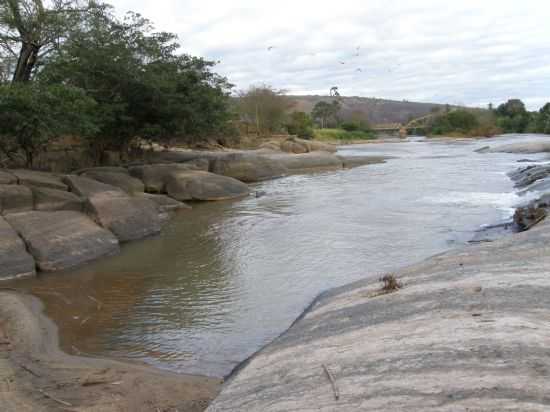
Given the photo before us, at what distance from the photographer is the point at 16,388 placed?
5781 mm

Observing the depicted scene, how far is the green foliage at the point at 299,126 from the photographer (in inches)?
2547

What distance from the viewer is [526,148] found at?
151ft

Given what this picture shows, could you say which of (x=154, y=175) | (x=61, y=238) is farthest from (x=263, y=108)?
(x=61, y=238)

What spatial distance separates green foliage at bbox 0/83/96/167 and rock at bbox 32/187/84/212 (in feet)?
9.83

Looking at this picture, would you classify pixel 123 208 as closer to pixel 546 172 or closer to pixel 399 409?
pixel 399 409

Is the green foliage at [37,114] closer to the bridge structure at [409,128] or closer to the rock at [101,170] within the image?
the rock at [101,170]

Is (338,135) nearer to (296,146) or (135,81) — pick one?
(296,146)

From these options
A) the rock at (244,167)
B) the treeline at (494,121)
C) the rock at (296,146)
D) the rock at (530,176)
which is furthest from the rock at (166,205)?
the treeline at (494,121)

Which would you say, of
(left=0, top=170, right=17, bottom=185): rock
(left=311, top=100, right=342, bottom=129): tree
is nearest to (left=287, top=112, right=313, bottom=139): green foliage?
(left=311, top=100, right=342, bottom=129): tree

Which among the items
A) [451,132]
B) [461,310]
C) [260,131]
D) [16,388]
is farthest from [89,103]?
[451,132]

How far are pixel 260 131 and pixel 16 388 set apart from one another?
5250 centimetres

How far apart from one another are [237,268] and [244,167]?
18417 millimetres

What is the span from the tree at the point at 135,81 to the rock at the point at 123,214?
646cm

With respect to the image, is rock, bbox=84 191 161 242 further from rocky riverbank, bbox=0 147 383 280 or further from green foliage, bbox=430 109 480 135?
green foliage, bbox=430 109 480 135
